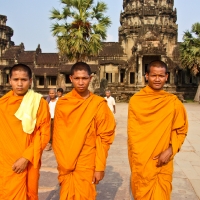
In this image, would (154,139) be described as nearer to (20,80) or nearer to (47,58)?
(20,80)

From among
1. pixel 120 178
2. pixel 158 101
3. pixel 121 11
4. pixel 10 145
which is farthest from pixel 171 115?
pixel 121 11

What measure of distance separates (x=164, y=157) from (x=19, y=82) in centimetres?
193

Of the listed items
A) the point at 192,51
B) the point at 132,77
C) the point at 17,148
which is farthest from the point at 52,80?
the point at 17,148

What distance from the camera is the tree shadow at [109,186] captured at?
14.8ft

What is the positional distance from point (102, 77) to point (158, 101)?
92.9ft

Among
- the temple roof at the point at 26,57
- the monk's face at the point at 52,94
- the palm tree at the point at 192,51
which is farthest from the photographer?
the temple roof at the point at 26,57

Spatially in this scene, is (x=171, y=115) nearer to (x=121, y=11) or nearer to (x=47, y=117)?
(x=47, y=117)

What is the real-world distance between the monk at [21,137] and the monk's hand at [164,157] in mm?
1359

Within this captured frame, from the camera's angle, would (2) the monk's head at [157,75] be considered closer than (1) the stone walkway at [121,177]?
Yes

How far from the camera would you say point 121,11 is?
35.2 metres

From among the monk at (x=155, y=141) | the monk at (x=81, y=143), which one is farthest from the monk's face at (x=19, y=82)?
the monk at (x=155, y=141)

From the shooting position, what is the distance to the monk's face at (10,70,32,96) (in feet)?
10.7

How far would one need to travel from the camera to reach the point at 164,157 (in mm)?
3227

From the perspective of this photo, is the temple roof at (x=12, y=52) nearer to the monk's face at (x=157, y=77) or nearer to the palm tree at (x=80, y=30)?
the palm tree at (x=80, y=30)
